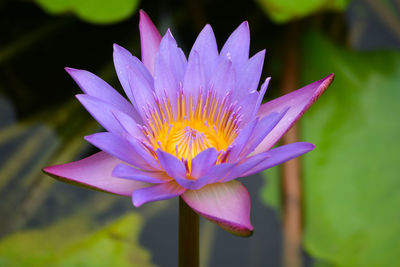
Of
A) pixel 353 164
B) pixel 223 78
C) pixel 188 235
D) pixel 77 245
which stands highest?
pixel 223 78

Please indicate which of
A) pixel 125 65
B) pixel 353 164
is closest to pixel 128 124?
pixel 125 65

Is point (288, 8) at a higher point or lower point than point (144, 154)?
higher

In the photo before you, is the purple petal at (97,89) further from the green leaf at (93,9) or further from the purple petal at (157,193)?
the green leaf at (93,9)

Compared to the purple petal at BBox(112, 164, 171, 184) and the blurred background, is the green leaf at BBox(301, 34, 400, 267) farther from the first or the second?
the purple petal at BBox(112, 164, 171, 184)

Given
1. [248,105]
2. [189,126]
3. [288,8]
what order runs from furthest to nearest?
[288,8], [189,126], [248,105]

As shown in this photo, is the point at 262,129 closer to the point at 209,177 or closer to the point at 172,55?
the point at 209,177

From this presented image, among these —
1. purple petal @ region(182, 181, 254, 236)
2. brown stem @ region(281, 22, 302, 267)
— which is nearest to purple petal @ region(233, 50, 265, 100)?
purple petal @ region(182, 181, 254, 236)
